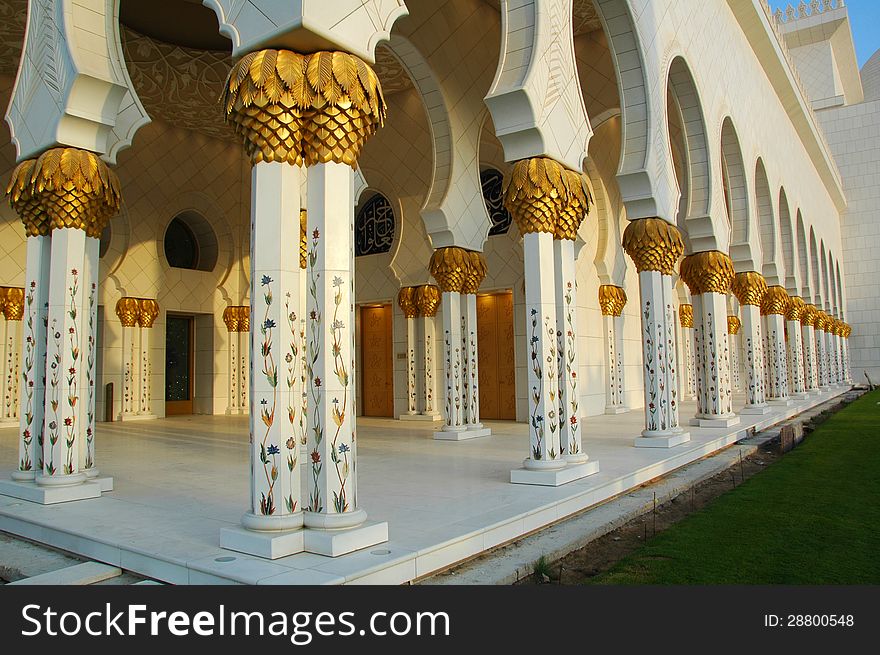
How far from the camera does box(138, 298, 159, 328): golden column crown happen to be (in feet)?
43.0

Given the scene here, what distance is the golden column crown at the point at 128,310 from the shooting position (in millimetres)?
12914

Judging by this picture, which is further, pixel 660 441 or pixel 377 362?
pixel 377 362

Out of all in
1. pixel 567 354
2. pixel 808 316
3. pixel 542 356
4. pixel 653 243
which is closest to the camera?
pixel 542 356

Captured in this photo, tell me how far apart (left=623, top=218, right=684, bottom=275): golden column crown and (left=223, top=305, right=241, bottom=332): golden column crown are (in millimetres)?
9535

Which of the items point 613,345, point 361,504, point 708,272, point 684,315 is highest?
point 684,315

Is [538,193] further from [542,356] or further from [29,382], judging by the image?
[29,382]

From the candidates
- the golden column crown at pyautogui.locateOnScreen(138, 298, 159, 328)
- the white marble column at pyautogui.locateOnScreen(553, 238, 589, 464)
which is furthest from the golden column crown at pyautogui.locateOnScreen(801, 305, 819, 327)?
the golden column crown at pyautogui.locateOnScreen(138, 298, 159, 328)

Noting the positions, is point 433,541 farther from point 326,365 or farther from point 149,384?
point 149,384

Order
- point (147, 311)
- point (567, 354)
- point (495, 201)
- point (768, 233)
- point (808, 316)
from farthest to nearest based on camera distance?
point (808, 316) → point (768, 233) → point (147, 311) → point (495, 201) → point (567, 354)

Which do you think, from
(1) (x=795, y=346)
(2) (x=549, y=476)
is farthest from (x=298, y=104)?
(1) (x=795, y=346)

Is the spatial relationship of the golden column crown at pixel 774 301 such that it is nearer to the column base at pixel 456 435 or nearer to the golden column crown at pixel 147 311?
the column base at pixel 456 435

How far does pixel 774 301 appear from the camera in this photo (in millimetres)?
14539

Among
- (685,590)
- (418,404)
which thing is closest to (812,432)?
(418,404)

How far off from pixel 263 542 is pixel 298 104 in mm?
2245
